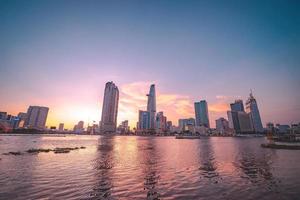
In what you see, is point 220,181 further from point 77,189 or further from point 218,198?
point 77,189

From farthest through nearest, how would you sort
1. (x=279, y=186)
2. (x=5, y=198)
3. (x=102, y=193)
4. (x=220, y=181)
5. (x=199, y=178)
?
(x=199, y=178), (x=220, y=181), (x=279, y=186), (x=102, y=193), (x=5, y=198)

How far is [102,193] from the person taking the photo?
1900 centimetres

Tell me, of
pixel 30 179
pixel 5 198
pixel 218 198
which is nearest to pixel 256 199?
pixel 218 198

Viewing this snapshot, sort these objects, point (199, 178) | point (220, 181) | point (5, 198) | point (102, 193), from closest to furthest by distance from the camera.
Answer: point (5, 198) → point (102, 193) → point (220, 181) → point (199, 178)

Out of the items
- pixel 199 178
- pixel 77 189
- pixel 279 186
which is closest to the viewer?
pixel 77 189

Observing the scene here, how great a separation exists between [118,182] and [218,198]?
42.4 feet

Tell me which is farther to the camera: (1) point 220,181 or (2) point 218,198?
(1) point 220,181

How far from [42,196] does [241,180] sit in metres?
26.4

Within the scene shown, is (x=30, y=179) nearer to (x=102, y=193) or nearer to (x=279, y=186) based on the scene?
(x=102, y=193)

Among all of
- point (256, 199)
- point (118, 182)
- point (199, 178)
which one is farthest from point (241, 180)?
point (118, 182)

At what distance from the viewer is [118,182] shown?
23.6 metres

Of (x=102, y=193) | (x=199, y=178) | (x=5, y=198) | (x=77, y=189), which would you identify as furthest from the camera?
(x=199, y=178)

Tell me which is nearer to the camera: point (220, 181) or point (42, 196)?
point (42, 196)

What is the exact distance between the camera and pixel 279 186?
23125mm
